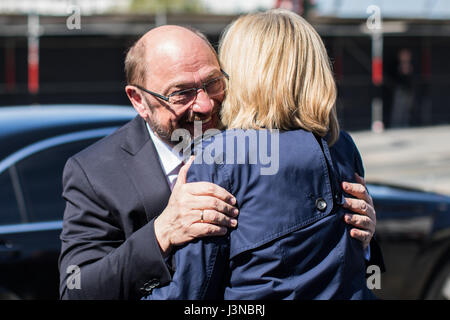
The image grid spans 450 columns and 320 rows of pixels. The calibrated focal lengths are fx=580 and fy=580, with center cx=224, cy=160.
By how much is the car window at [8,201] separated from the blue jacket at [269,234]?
4.22 feet

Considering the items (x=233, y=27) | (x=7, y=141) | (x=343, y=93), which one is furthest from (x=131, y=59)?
(x=343, y=93)

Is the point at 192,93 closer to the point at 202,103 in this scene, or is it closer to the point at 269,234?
the point at 202,103

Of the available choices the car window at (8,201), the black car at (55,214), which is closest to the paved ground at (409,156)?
the black car at (55,214)

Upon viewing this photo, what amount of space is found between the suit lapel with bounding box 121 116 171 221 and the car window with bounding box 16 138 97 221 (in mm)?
874

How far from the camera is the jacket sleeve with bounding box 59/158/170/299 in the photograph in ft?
5.71

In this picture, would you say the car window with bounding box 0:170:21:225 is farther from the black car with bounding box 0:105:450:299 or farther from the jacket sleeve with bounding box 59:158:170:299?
the jacket sleeve with bounding box 59:158:170:299

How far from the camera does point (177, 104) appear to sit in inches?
79.4

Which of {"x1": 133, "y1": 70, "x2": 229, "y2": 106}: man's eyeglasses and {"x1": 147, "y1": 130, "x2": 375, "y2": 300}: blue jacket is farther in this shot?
{"x1": 133, "y1": 70, "x2": 229, "y2": 106}: man's eyeglasses

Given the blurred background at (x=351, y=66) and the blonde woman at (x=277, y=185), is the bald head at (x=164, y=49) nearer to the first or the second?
the blonde woman at (x=277, y=185)

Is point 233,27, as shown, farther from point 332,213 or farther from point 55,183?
point 55,183

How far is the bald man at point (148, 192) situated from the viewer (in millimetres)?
1695

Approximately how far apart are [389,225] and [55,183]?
6.06 ft

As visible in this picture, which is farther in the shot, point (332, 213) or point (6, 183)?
point (6, 183)
